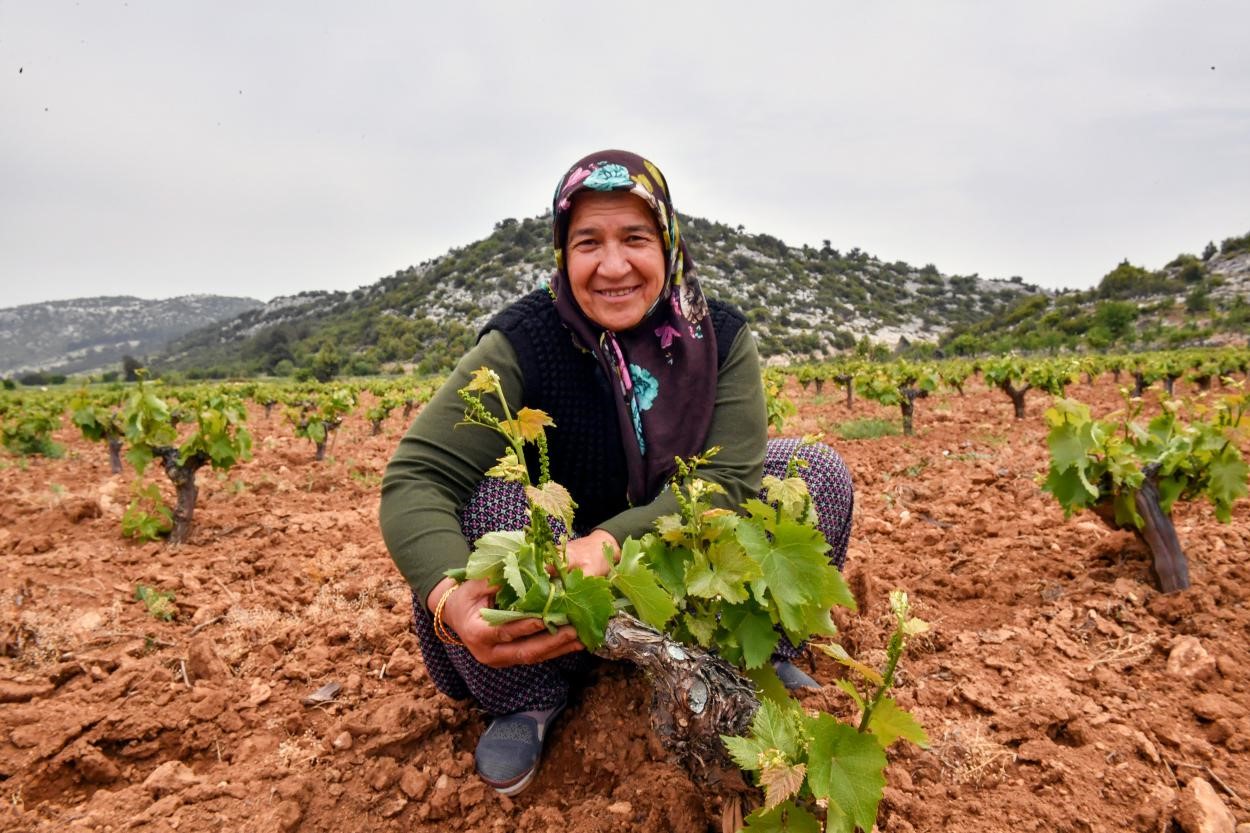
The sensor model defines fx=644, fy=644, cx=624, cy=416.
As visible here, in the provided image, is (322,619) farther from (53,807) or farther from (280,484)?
(280,484)

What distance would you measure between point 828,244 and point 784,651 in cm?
9410

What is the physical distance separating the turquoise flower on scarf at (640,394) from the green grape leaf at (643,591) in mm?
778

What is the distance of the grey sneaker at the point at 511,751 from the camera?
1.73 m

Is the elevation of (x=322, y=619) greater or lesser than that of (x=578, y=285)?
lesser

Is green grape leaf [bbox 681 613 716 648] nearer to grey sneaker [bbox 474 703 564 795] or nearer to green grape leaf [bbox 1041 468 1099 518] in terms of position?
grey sneaker [bbox 474 703 564 795]

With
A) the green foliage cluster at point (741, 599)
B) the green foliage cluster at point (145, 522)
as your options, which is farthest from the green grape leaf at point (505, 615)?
the green foliage cluster at point (145, 522)

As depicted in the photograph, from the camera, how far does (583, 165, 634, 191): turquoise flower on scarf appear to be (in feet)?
6.35

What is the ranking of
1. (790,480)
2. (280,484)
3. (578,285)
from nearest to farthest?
(790,480) < (578,285) < (280,484)

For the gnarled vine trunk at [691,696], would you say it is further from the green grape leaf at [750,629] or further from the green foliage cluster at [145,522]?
the green foliage cluster at [145,522]

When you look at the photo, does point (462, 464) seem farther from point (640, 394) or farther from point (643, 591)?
point (643, 591)

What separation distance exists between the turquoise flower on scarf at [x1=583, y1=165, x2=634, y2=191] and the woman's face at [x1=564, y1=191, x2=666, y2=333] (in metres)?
0.03

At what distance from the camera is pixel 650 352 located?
2.11 metres

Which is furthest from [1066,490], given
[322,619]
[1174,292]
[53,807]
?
[1174,292]

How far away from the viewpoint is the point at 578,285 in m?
2.03
